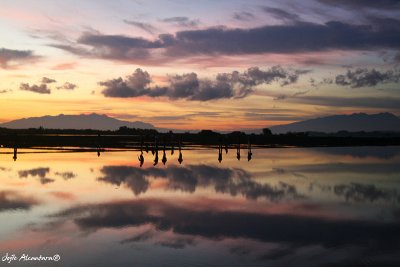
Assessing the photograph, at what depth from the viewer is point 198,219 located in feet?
76.2

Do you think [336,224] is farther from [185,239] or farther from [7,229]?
[7,229]

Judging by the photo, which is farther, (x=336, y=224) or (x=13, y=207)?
(x=13, y=207)

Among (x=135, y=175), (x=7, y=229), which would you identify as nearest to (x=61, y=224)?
(x=7, y=229)

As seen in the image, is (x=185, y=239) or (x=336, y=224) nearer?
(x=185, y=239)

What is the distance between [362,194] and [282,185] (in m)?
6.41

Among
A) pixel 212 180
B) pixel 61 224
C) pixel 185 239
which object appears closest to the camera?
pixel 185 239

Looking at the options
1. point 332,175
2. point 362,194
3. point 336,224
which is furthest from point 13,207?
point 332,175

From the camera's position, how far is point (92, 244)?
59.9ft

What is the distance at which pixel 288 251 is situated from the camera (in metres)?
17.7

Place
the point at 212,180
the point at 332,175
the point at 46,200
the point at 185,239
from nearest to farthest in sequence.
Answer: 1. the point at 185,239
2. the point at 46,200
3. the point at 212,180
4. the point at 332,175

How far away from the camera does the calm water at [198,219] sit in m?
17.2

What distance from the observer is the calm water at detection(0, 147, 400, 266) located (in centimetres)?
1720

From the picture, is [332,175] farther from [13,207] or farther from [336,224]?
[13,207]

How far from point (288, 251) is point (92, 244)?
304 inches
